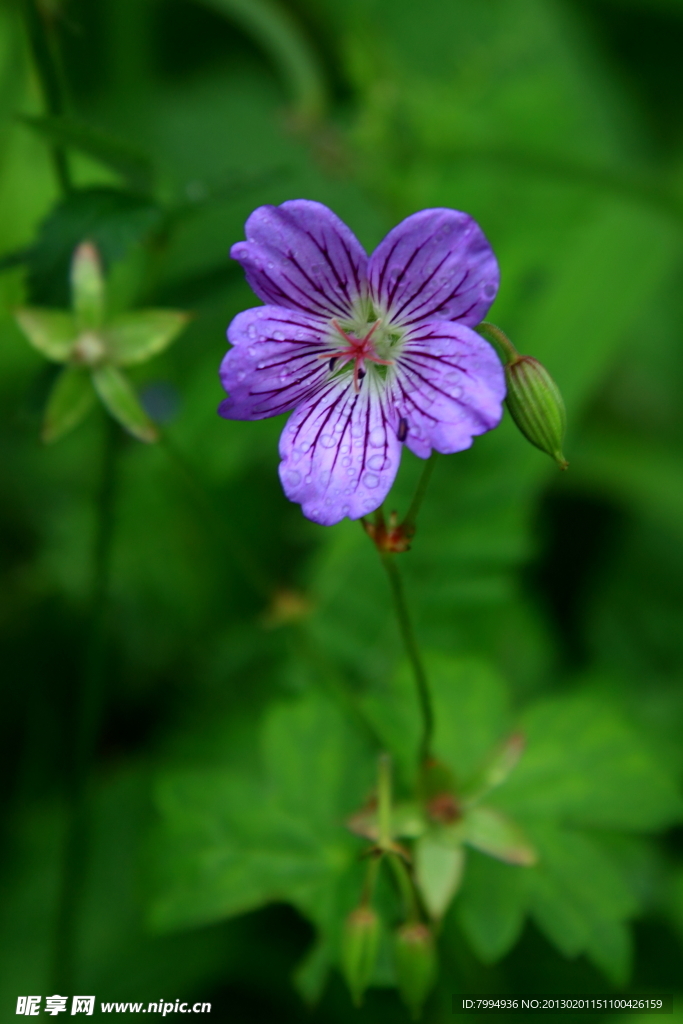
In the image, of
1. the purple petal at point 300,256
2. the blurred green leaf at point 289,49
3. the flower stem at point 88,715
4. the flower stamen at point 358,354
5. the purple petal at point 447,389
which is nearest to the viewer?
the purple petal at point 447,389

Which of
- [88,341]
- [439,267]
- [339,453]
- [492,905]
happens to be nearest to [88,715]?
[88,341]

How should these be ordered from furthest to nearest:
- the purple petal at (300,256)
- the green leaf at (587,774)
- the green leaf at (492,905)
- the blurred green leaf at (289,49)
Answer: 1. the blurred green leaf at (289,49)
2. the green leaf at (587,774)
3. the green leaf at (492,905)
4. the purple petal at (300,256)

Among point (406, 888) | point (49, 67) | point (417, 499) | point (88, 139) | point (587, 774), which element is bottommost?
point (406, 888)

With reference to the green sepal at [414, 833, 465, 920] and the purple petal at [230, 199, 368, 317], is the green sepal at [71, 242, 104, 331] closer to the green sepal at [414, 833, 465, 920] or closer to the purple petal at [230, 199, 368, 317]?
the purple petal at [230, 199, 368, 317]

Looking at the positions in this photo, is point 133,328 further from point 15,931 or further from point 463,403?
point 15,931

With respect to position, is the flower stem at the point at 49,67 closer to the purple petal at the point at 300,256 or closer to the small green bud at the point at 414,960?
the purple petal at the point at 300,256

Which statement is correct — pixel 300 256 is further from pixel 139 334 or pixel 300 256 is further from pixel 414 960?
pixel 414 960

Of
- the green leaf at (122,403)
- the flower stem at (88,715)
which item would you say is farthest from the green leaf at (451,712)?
the green leaf at (122,403)
